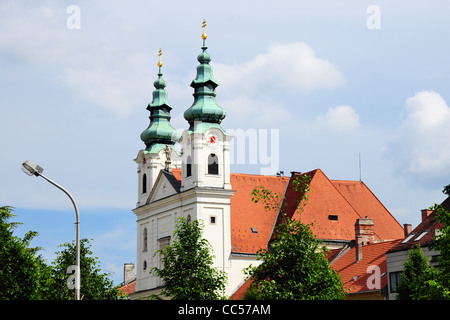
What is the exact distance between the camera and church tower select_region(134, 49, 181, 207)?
7294 centimetres

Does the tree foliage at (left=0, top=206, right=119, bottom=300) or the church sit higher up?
the church

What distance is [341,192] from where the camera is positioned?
231 ft

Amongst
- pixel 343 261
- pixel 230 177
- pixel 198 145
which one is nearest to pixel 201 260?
pixel 343 261

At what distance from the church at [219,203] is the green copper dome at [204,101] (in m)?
0.08

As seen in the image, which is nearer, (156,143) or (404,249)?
(404,249)

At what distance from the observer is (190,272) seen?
117 feet

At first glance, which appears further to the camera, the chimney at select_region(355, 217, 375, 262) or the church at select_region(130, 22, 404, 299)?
the church at select_region(130, 22, 404, 299)

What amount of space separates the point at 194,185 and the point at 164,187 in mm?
5288

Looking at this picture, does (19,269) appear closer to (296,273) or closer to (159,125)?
(296,273)

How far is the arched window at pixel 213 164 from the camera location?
65688 mm

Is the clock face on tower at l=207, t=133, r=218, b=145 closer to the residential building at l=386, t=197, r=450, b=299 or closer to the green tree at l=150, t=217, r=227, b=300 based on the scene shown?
the residential building at l=386, t=197, r=450, b=299

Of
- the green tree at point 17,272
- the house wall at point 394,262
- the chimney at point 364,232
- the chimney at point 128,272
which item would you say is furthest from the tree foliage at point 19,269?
the chimney at point 128,272

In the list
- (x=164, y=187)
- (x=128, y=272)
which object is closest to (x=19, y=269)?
(x=164, y=187)

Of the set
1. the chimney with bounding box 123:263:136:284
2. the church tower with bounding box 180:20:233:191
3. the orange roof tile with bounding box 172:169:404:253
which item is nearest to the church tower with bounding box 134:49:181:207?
the orange roof tile with bounding box 172:169:404:253
